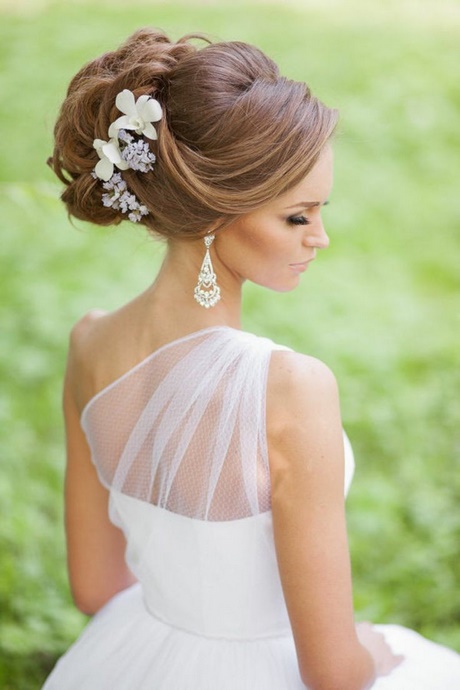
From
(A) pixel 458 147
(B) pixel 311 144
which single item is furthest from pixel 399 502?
(A) pixel 458 147

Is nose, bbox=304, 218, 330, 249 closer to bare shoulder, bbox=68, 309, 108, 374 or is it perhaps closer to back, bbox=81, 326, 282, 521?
back, bbox=81, 326, 282, 521

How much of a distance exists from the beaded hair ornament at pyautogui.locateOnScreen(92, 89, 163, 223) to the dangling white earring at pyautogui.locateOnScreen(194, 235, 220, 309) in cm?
17

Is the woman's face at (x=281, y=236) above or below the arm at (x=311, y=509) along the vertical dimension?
above

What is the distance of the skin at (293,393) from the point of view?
60.9 inches

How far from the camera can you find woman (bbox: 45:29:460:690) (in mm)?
1576

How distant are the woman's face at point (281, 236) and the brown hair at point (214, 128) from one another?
0.12 ft

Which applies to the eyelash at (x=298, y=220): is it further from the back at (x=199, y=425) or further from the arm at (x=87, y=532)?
the arm at (x=87, y=532)

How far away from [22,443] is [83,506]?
189 cm

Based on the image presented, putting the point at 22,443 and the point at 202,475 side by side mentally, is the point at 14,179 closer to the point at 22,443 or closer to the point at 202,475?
the point at 22,443

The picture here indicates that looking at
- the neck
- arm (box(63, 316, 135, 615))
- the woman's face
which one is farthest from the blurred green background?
arm (box(63, 316, 135, 615))

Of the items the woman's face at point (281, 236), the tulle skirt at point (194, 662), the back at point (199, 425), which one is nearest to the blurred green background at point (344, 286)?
the woman's face at point (281, 236)

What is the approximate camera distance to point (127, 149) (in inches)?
65.7

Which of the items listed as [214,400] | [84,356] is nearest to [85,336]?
[84,356]

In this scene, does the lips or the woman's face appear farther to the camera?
the lips
